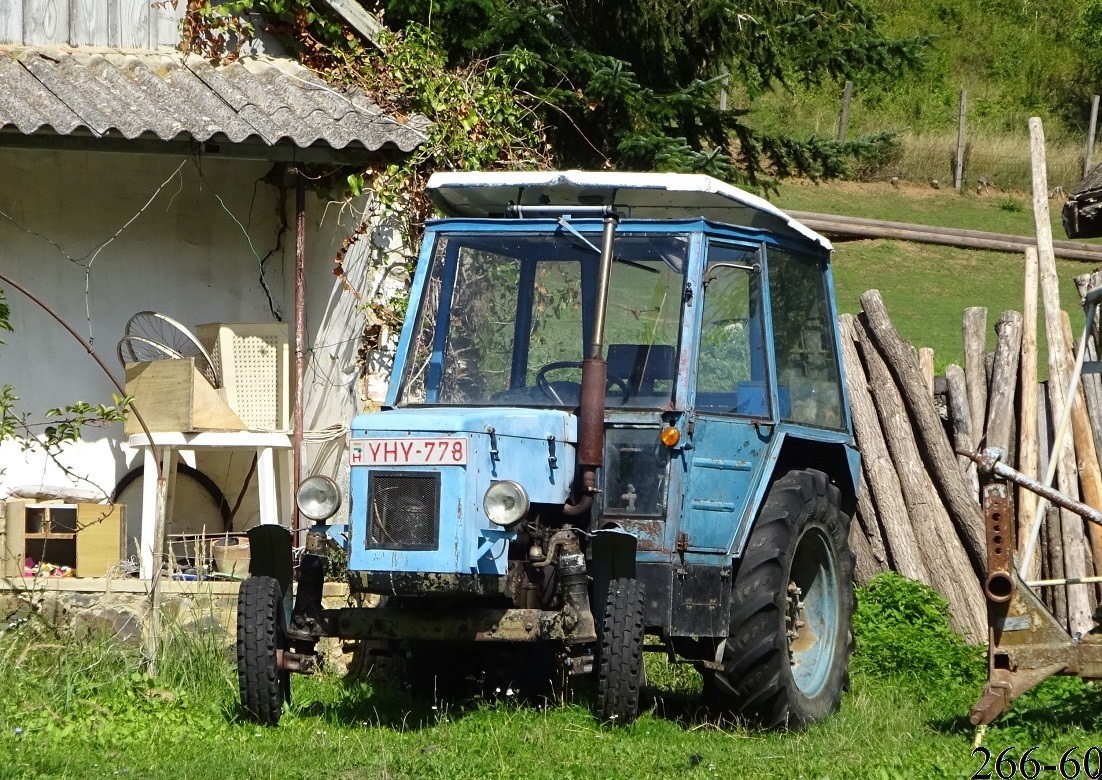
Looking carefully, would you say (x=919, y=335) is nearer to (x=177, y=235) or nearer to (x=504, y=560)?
(x=177, y=235)

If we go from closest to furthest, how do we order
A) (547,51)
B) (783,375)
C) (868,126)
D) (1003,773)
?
(1003,773)
(783,375)
(547,51)
(868,126)

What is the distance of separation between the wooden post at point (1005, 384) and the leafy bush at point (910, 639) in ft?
3.92

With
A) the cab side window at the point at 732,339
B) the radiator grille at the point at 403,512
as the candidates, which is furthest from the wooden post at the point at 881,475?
the radiator grille at the point at 403,512

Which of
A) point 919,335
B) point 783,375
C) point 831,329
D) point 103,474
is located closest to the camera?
point 783,375

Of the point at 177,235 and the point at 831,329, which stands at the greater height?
the point at 177,235

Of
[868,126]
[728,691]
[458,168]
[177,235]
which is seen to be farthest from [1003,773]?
[868,126]

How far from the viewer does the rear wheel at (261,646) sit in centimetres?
598

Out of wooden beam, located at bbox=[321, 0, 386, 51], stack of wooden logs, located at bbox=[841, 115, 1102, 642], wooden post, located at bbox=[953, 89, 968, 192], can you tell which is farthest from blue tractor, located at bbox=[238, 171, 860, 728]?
wooden post, located at bbox=[953, 89, 968, 192]

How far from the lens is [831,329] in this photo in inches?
295

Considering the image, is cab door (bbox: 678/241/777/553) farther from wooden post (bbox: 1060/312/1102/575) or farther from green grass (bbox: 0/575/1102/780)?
wooden post (bbox: 1060/312/1102/575)

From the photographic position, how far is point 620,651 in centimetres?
573

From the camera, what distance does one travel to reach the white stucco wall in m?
8.91

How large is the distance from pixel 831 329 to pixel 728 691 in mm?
2073

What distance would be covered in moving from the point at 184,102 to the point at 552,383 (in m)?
3.11
